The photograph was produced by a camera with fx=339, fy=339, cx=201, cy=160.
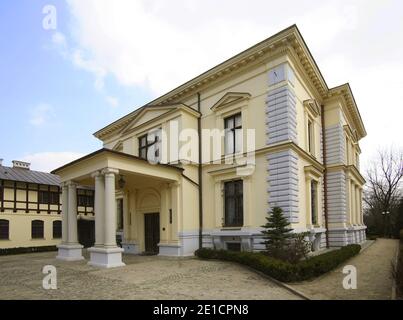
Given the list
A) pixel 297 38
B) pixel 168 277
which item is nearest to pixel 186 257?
pixel 168 277

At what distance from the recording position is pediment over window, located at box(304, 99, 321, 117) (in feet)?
56.3

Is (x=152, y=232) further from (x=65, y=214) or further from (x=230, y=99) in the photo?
(x=230, y=99)

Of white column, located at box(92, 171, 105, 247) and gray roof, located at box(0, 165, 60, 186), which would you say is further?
gray roof, located at box(0, 165, 60, 186)

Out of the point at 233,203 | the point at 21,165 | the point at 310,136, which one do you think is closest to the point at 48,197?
the point at 21,165

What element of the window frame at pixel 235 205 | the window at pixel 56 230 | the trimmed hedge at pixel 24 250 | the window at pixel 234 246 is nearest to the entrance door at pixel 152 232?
the window frame at pixel 235 205

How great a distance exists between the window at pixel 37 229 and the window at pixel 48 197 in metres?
1.73

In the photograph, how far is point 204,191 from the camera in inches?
687

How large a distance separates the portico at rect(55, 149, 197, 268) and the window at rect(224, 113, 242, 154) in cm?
275

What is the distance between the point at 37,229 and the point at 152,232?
14303 millimetres

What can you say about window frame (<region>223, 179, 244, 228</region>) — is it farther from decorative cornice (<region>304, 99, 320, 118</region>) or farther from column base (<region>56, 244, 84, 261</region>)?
column base (<region>56, 244, 84, 261</region>)

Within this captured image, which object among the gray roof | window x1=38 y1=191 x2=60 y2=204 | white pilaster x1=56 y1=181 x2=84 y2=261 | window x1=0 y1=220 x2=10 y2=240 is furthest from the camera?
window x1=38 y1=191 x2=60 y2=204

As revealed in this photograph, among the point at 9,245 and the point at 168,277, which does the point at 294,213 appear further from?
the point at 9,245

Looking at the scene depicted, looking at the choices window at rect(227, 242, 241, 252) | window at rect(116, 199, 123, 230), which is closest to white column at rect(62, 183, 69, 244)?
window at rect(116, 199, 123, 230)

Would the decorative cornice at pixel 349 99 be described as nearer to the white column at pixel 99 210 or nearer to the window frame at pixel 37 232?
the white column at pixel 99 210
